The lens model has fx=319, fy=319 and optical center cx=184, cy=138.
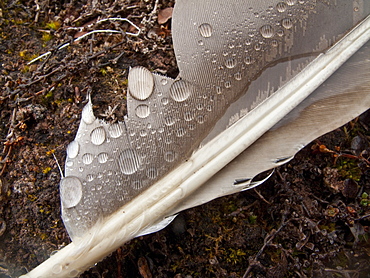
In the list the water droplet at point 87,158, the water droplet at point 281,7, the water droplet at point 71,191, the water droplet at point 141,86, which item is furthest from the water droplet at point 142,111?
the water droplet at point 281,7

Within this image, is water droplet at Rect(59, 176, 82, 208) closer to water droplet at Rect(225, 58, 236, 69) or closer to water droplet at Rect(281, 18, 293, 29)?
water droplet at Rect(225, 58, 236, 69)

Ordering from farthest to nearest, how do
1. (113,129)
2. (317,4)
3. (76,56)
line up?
(76,56), (317,4), (113,129)

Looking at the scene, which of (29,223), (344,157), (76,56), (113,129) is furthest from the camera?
(76,56)

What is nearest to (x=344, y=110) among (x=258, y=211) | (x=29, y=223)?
(x=258, y=211)

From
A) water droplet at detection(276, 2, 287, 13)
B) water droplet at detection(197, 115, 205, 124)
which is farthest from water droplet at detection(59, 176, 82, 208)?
water droplet at detection(276, 2, 287, 13)

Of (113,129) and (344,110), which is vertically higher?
(113,129)

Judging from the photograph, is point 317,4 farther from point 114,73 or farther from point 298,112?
point 114,73

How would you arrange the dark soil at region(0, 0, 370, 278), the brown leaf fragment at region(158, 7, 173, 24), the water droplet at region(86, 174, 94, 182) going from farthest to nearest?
the brown leaf fragment at region(158, 7, 173, 24)
the dark soil at region(0, 0, 370, 278)
the water droplet at region(86, 174, 94, 182)
